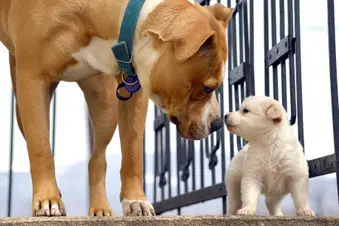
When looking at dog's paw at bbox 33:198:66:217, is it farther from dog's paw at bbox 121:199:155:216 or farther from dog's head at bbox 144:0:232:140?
dog's head at bbox 144:0:232:140

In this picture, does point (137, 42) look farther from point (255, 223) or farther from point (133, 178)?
point (255, 223)

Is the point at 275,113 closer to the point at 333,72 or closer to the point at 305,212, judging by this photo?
the point at 333,72

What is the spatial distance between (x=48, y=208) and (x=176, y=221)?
52 cm

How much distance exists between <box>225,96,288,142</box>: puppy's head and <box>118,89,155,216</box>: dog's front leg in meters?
0.36

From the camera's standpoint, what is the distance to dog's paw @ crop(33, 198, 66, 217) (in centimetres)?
230

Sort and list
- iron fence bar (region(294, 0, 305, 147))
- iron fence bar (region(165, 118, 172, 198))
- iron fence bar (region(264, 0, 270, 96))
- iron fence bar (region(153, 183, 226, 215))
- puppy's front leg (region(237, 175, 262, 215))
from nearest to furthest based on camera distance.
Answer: puppy's front leg (region(237, 175, 262, 215))
iron fence bar (region(294, 0, 305, 147))
iron fence bar (region(264, 0, 270, 96))
iron fence bar (region(153, 183, 226, 215))
iron fence bar (region(165, 118, 172, 198))

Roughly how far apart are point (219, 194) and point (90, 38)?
4.63ft

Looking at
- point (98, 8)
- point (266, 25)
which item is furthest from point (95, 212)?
point (266, 25)

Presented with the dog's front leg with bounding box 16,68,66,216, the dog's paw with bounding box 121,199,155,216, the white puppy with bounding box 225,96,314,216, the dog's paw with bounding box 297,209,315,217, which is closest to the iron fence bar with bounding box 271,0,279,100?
the white puppy with bounding box 225,96,314,216

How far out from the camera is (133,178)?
270 centimetres

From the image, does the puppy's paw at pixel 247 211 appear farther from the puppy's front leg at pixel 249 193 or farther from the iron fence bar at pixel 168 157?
the iron fence bar at pixel 168 157

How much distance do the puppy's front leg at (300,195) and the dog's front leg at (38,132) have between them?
2.72 feet

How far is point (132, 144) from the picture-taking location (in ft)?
8.96

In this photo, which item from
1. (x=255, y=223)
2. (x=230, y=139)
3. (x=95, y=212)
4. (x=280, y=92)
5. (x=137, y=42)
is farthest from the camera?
(x=230, y=139)
